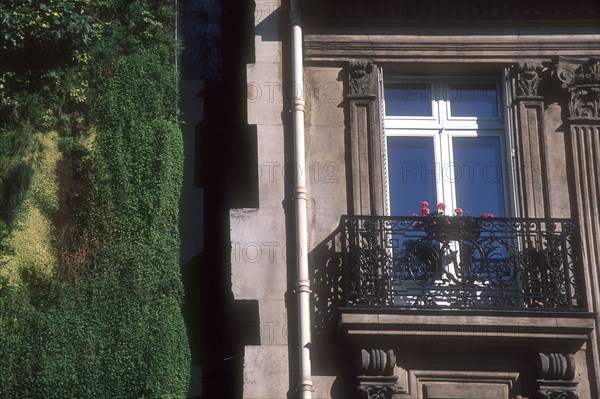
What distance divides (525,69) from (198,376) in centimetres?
527

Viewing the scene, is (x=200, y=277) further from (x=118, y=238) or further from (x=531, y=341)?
(x=531, y=341)

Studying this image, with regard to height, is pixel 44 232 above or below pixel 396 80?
below

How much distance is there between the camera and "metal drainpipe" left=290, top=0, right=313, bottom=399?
15859mm

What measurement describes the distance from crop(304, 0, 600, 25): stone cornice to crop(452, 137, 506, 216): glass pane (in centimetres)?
147

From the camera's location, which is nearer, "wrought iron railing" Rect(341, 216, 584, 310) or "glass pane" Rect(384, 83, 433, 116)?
"wrought iron railing" Rect(341, 216, 584, 310)

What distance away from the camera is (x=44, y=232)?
16359mm

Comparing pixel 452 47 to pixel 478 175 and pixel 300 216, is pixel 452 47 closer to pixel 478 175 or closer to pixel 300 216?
pixel 478 175

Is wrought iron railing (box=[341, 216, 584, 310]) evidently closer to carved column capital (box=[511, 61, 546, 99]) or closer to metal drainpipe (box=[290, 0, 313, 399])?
metal drainpipe (box=[290, 0, 313, 399])

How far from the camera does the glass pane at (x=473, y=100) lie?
17.8m

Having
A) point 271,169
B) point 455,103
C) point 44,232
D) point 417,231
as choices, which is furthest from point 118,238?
point 455,103

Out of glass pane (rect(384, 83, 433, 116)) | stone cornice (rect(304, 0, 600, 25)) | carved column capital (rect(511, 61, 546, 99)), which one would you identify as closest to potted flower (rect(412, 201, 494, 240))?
glass pane (rect(384, 83, 433, 116))

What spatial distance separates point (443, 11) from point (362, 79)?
1.34 metres

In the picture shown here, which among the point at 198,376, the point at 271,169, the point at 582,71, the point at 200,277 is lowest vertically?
the point at 198,376

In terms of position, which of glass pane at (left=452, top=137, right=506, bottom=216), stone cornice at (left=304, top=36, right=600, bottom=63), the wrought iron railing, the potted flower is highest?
stone cornice at (left=304, top=36, right=600, bottom=63)
